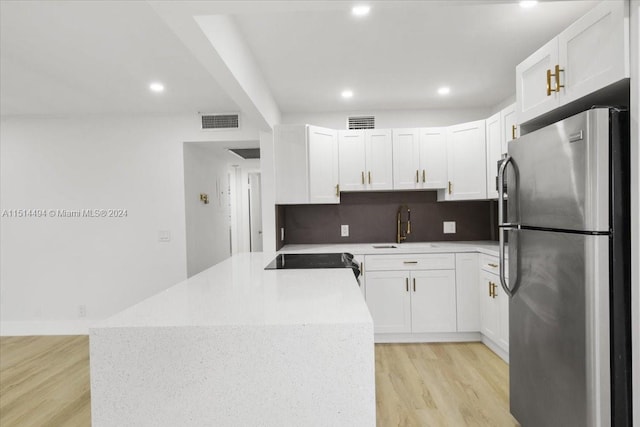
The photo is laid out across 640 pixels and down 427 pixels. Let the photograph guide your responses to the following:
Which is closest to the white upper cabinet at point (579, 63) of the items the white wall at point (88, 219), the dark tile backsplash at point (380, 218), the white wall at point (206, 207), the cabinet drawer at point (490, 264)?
the cabinet drawer at point (490, 264)

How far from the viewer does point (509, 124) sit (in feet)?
9.80

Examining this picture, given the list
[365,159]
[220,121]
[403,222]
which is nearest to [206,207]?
[220,121]

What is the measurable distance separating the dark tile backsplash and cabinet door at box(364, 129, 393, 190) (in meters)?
0.39

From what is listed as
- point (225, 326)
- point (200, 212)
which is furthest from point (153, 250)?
point (225, 326)

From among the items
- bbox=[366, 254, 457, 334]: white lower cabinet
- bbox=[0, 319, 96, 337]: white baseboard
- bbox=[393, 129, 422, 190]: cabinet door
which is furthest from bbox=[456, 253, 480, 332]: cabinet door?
bbox=[0, 319, 96, 337]: white baseboard

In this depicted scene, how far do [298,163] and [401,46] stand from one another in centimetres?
150

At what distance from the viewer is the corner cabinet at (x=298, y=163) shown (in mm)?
3576

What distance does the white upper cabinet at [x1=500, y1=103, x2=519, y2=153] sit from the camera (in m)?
2.89

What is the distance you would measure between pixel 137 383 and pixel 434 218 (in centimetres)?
351

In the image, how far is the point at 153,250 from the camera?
13.1 feet

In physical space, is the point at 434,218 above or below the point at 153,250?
above

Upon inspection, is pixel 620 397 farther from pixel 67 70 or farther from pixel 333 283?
pixel 67 70

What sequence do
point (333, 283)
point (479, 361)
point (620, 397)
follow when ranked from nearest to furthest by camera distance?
point (620, 397), point (333, 283), point (479, 361)

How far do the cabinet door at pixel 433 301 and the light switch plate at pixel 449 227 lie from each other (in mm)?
772
